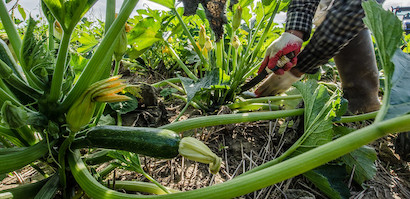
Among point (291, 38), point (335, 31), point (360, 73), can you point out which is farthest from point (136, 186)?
point (360, 73)

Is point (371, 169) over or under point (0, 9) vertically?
under

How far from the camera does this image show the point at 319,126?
926 mm

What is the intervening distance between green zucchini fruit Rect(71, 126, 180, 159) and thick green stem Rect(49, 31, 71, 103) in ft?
0.47

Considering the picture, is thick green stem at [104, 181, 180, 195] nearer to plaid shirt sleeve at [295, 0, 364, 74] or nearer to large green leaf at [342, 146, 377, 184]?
large green leaf at [342, 146, 377, 184]

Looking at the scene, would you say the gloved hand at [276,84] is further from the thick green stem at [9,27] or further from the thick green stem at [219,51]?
the thick green stem at [9,27]

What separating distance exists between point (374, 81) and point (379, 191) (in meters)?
0.95

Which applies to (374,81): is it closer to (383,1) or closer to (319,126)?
(383,1)

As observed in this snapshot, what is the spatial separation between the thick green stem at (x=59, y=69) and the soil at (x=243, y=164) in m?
0.33

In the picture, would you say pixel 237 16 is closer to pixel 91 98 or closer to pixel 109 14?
pixel 109 14

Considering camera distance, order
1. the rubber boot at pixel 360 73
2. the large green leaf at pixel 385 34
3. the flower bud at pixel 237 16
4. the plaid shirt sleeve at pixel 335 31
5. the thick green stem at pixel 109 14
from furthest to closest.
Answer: the rubber boot at pixel 360 73 < the flower bud at pixel 237 16 < the plaid shirt sleeve at pixel 335 31 < the thick green stem at pixel 109 14 < the large green leaf at pixel 385 34

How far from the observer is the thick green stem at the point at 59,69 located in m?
0.70

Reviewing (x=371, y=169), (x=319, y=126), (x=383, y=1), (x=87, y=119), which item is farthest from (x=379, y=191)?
(x=383, y=1)

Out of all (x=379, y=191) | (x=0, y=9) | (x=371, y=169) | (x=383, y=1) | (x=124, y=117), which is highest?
(x=0, y=9)

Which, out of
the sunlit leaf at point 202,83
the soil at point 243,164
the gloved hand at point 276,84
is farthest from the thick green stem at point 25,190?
the gloved hand at point 276,84
